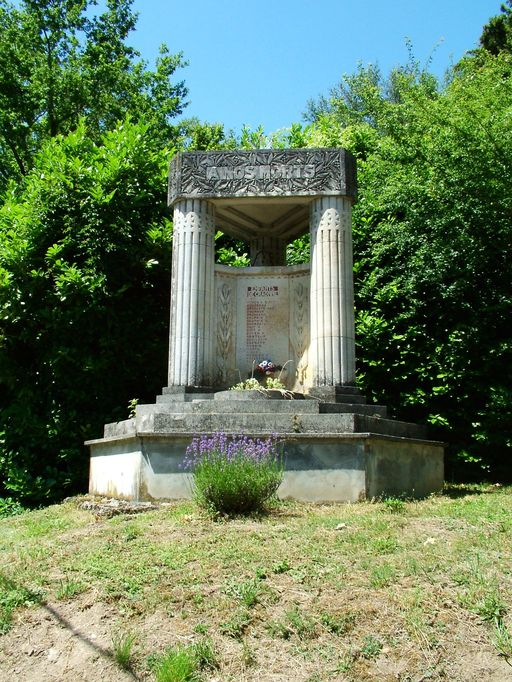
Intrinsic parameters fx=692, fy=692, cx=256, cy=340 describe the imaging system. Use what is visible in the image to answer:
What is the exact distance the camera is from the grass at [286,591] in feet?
14.2

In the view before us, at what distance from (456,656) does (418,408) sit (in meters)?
8.34

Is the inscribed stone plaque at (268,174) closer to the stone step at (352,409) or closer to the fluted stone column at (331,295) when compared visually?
the fluted stone column at (331,295)

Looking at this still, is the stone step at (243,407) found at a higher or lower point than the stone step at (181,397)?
lower

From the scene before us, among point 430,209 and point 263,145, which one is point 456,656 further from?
point 263,145

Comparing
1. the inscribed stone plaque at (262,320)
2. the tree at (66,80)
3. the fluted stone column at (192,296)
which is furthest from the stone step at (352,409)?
the tree at (66,80)

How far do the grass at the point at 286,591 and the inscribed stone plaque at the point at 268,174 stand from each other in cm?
479

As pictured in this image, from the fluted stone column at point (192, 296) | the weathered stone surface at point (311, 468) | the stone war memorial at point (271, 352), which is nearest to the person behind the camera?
the weathered stone surface at point (311, 468)

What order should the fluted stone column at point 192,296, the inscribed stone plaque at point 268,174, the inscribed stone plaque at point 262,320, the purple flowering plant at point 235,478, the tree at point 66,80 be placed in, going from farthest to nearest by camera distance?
1. the tree at point 66,80
2. the inscribed stone plaque at point 262,320
3. the inscribed stone plaque at point 268,174
4. the fluted stone column at point 192,296
5. the purple flowering plant at point 235,478

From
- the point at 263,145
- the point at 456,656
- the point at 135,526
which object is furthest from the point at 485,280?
the point at 263,145

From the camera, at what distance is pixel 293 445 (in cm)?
788

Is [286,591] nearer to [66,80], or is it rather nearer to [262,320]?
[262,320]

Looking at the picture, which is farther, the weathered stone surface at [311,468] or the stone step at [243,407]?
the stone step at [243,407]

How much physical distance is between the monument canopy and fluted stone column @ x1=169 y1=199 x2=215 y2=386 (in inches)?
10.6

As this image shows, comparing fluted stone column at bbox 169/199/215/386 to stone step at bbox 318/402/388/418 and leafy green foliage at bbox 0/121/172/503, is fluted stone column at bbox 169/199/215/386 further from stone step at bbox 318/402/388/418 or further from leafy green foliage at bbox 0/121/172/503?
leafy green foliage at bbox 0/121/172/503
